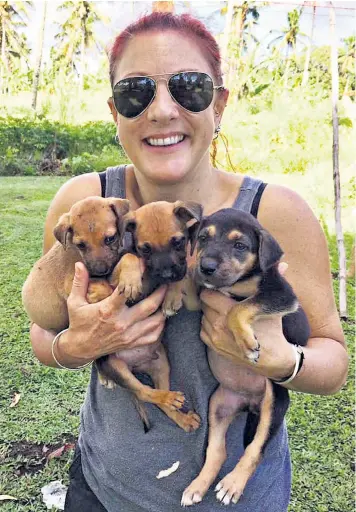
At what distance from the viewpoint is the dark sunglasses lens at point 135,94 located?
2.24 meters

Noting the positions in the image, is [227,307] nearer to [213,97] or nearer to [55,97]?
[213,97]

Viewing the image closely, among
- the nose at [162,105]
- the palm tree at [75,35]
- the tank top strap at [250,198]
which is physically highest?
the palm tree at [75,35]

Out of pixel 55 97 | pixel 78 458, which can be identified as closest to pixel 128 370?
pixel 78 458

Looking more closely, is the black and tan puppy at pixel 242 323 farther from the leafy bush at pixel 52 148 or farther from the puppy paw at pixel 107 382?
the leafy bush at pixel 52 148

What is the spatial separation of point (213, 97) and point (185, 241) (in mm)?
710

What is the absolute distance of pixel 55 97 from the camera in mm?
19766

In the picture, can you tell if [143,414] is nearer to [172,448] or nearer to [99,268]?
[172,448]

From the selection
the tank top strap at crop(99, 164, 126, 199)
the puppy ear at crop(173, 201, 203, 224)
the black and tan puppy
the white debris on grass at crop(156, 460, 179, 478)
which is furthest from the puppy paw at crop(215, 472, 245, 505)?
the tank top strap at crop(99, 164, 126, 199)

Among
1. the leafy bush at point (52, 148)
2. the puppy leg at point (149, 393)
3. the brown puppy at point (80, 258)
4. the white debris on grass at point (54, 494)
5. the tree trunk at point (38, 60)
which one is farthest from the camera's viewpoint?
the tree trunk at point (38, 60)

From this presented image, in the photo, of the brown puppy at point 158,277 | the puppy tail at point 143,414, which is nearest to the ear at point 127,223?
the brown puppy at point 158,277

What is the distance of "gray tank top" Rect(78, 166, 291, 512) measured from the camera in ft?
7.22

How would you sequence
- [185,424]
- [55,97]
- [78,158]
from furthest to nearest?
[55,97] → [78,158] → [185,424]

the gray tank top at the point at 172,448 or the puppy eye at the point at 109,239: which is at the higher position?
the puppy eye at the point at 109,239

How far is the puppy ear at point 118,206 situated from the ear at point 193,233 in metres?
0.34
